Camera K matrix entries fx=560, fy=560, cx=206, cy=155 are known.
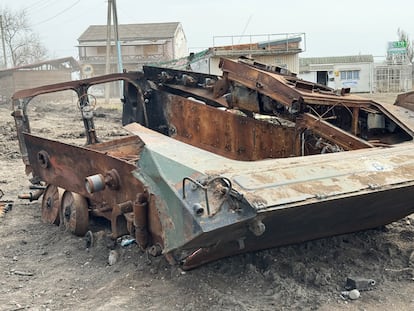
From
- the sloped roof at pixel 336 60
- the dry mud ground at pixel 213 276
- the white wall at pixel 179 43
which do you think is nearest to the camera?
the dry mud ground at pixel 213 276

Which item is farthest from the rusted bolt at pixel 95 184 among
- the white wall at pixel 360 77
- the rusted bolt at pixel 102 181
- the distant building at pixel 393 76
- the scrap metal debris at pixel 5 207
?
the distant building at pixel 393 76

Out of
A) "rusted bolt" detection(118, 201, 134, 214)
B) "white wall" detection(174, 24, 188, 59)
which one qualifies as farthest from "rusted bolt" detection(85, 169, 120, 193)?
"white wall" detection(174, 24, 188, 59)

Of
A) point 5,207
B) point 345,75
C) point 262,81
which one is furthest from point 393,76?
point 262,81

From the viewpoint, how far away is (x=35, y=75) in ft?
116

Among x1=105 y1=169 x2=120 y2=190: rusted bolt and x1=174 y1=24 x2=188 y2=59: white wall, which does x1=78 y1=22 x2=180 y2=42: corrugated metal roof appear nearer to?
x1=174 y1=24 x2=188 y2=59: white wall

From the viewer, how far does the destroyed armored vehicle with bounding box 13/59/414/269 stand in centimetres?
299

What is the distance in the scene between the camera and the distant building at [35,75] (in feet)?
111

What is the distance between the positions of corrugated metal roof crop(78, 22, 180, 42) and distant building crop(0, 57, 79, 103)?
16624 millimetres

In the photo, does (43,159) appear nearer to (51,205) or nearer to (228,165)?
(51,205)

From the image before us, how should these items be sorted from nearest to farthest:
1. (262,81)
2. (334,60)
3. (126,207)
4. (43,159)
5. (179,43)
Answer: (126,207) < (262,81) < (43,159) < (334,60) < (179,43)

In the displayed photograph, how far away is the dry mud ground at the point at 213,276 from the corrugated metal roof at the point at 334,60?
31495 mm

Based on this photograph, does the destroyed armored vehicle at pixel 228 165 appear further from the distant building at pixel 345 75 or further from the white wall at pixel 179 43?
the white wall at pixel 179 43

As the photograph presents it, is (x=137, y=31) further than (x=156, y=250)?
Yes

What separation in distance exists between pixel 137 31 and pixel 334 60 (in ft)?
83.7
